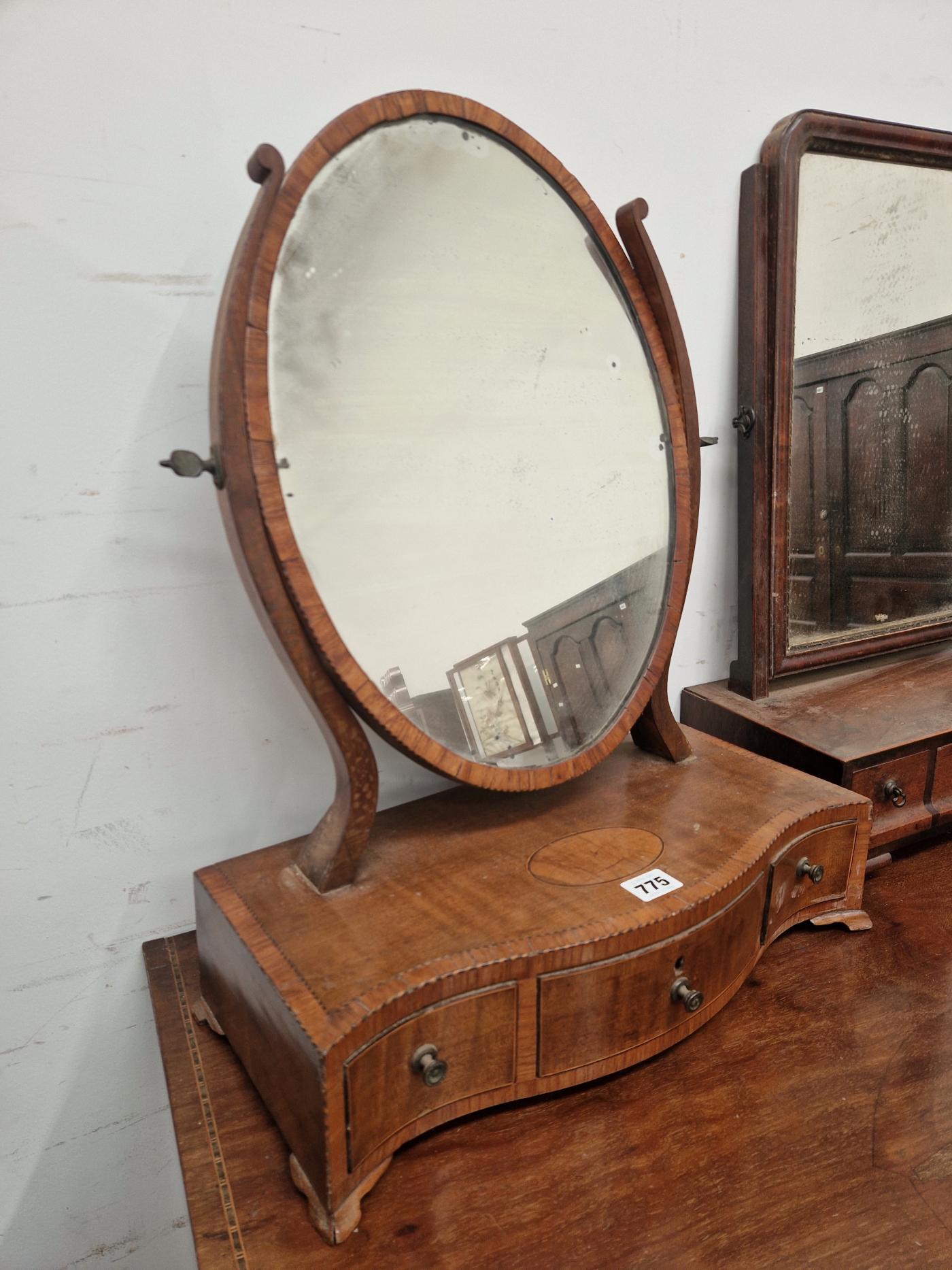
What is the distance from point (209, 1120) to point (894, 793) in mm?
903

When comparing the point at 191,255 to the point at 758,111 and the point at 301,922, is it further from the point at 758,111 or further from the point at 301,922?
the point at 758,111

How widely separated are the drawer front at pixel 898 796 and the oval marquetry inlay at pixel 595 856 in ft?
1.22

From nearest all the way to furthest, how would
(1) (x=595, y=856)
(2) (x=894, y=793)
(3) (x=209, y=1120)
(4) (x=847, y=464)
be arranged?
(3) (x=209, y=1120) → (1) (x=595, y=856) → (2) (x=894, y=793) → (4) (x=847, y=464)

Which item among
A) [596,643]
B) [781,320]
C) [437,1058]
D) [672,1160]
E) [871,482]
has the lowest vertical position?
[672,1160]

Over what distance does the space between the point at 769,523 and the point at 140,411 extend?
2.90 ft

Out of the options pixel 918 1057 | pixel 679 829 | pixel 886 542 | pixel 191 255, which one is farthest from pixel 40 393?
pixel 886 542

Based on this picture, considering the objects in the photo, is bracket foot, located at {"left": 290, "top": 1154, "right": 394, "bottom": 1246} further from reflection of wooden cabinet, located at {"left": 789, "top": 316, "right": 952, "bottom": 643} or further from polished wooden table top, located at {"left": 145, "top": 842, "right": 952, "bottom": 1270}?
reflection of wooden cabinet, located at {"left": 789, "top": 316, "right": 952, "bottom": 643}

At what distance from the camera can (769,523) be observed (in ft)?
4.01

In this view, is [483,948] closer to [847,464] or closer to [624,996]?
[624,996]

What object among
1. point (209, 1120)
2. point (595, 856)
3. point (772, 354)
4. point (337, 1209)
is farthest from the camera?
point (772, 354)

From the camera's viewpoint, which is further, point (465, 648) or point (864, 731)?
point (864, 731)

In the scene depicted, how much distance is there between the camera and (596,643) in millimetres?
921

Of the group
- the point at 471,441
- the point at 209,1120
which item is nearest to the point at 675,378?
the point at 471,441

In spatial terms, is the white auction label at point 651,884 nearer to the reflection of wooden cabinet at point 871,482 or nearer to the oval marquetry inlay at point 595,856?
the oval marquetry inlay at point 595,856
